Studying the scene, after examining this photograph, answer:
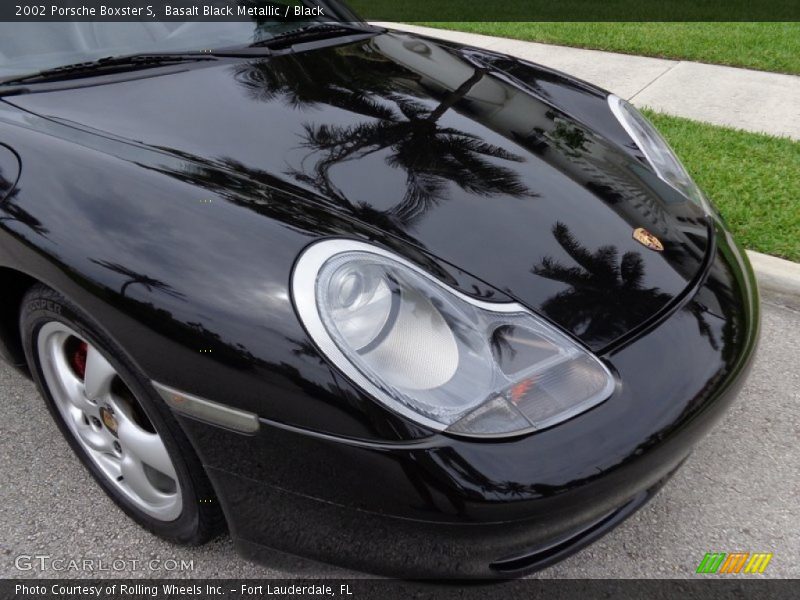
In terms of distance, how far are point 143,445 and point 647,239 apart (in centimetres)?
133

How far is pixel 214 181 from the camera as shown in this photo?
167 cm

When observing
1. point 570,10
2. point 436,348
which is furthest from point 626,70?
point 436,348

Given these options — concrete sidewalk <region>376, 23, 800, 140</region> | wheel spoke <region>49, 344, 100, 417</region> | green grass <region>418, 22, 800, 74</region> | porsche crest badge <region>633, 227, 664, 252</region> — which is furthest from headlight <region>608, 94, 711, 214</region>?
green grass <region>418, 22, 800, 74</region>

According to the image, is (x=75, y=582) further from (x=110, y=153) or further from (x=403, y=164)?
(x=403, y=164)

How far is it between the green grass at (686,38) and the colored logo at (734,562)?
4.70 m

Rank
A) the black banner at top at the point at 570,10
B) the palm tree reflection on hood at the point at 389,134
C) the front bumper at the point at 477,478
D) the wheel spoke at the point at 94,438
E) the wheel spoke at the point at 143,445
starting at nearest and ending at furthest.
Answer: the front bumper at the point at 477,478 → the wheel spoke at the point at 143,445 → the palm tree reflection on hood at the point at 389,134 → the wheel spoke at the point at 94,438 → the black banner at top at the point at 570,10

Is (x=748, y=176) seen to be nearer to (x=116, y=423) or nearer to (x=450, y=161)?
(x=450, y=161)

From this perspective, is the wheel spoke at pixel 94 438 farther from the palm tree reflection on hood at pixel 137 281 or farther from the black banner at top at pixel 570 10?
the black banner at top at pixel 570 10

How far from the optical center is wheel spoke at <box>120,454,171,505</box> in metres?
1.83

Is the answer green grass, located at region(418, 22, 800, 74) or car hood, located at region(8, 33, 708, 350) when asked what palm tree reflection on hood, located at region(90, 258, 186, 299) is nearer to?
car hood, located at region(8, 33, 708, 350)

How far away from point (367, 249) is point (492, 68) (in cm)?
141

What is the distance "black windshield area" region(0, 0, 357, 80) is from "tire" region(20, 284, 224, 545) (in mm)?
816

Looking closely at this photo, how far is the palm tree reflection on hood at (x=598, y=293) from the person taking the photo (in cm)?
158

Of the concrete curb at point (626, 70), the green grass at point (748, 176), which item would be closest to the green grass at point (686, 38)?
the concrete curb at point (626, 70)
